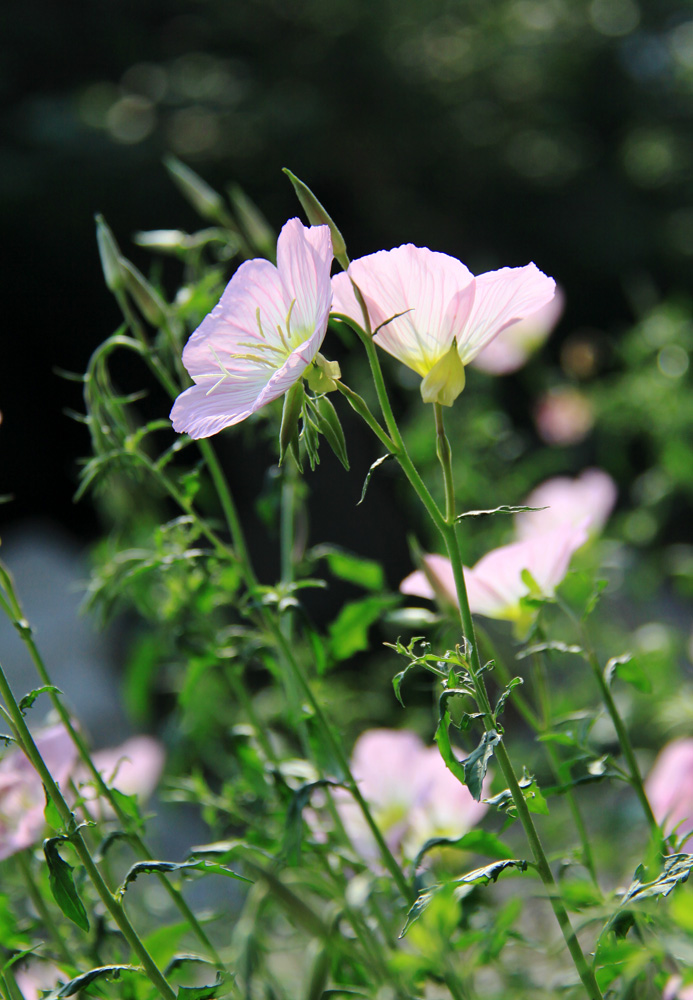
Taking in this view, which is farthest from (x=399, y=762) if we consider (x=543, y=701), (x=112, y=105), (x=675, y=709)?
(x=112, y=105)

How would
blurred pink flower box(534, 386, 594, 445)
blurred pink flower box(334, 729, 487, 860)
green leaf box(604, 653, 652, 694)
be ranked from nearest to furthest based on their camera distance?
1. green leaf box(604, 653, 652, 694)
2. blurred pink flower box(334, 729, 487, 860)
3. blurred pink flower box(534, 386, 594, 445)

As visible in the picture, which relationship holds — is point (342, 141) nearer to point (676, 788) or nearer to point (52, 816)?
point (676, 788)

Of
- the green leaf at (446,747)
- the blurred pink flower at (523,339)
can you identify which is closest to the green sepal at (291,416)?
the green leaf at (446,747)

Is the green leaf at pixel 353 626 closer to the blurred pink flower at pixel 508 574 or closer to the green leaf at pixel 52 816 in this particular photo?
the blurred pink flower at pixel 508 574

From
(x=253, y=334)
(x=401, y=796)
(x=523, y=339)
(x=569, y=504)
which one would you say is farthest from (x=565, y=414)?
(x=253, y=334)

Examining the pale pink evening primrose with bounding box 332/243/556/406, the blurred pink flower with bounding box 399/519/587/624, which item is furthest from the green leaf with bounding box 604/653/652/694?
the pale pink evening primrose with bounding box 332/243/556/406

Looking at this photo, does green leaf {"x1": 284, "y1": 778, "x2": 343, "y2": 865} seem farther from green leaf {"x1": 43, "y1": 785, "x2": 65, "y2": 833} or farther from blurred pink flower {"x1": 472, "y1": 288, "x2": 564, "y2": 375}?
blurred pink flower {"x1": 472, "y1": 288, "x2": 564, "y2": 375}
